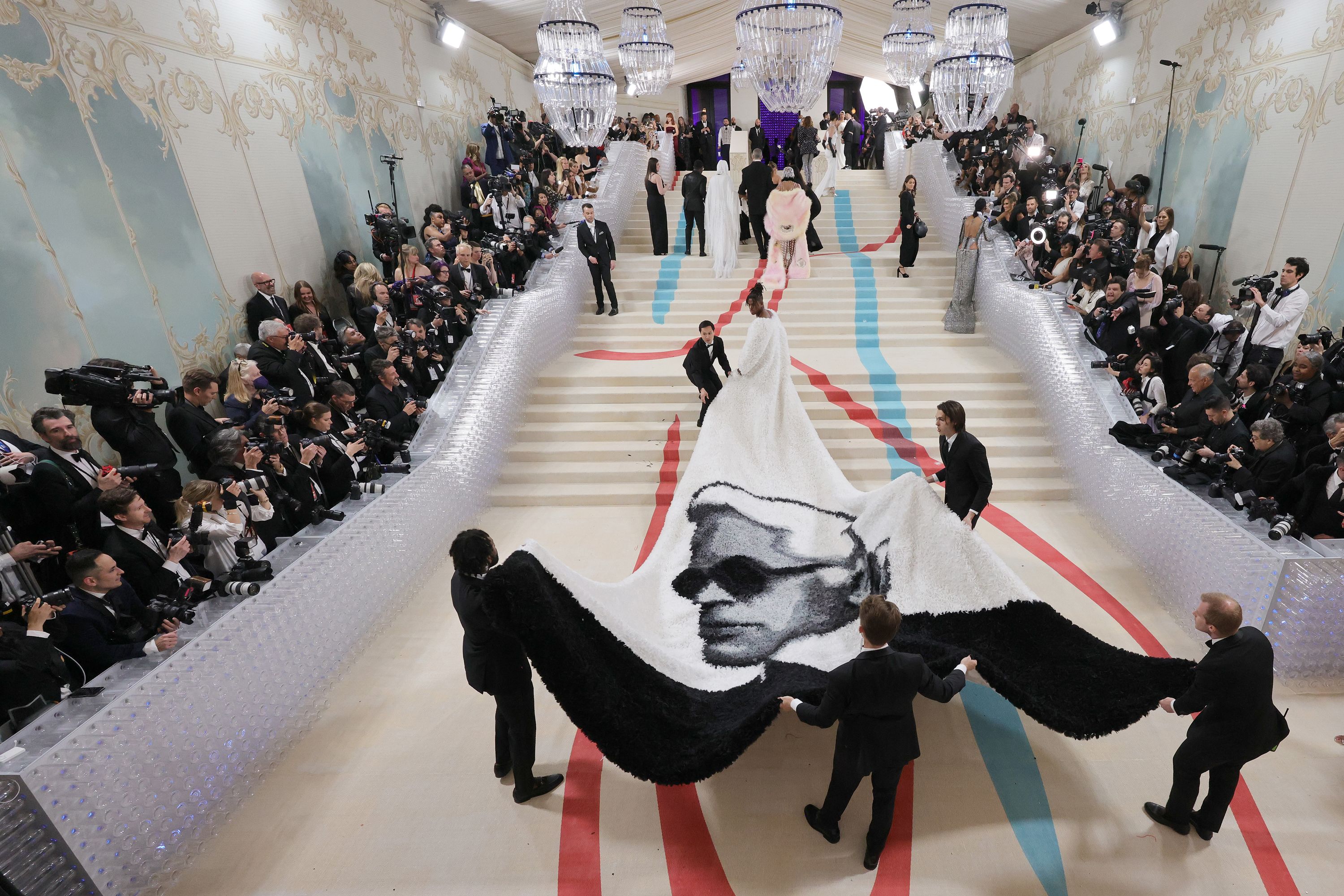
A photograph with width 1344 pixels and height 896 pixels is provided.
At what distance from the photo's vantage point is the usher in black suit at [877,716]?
2.20 metres

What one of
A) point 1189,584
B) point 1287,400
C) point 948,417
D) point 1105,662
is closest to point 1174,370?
point 1287,400

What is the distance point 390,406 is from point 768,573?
326cm

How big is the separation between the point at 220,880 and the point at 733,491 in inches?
125

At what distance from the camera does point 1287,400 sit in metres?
4.14

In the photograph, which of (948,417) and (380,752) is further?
(948,417)

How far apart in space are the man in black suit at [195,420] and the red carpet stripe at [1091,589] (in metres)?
4.18

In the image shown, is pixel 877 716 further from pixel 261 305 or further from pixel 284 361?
pixel 261 305

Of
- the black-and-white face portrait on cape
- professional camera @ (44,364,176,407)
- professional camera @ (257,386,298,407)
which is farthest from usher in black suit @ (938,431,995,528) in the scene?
professional camera @ (44,364,176,407)

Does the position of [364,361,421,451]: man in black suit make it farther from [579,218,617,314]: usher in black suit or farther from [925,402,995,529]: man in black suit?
[925,402,995,529]: man in black suit

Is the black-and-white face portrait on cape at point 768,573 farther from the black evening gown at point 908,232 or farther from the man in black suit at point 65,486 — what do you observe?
the black evening gown at point 908,232

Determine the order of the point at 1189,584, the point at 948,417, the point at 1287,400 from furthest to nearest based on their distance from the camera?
the point at 1287,400 → the point at 1189,584 → the point at 948,417

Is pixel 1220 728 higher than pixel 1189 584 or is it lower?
higher

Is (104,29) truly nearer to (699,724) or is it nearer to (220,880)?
(220,880)

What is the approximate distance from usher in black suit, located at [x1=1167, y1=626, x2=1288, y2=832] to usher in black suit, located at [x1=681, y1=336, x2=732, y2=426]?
3.77m
